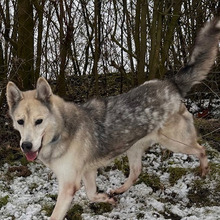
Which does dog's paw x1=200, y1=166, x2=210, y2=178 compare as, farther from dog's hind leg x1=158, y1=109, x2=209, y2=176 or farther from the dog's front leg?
the dog's front leg

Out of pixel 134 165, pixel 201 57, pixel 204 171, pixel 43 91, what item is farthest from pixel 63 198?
pixel 201 57

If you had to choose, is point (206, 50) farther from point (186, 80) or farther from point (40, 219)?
point (40, 219)

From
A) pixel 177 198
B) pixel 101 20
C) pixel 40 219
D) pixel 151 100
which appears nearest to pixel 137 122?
pixel 151 100

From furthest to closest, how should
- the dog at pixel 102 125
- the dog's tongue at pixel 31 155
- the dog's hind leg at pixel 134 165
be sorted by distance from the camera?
the dog's hind leg at pixel 134 165
the dog at pixel 102 125
the dog's tongue at pixel 31 155

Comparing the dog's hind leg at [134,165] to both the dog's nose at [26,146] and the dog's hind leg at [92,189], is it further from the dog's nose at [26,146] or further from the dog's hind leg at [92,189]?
the dog's nose at [26,146]

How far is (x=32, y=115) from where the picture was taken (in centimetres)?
344

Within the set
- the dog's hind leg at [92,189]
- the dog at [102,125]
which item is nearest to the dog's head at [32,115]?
the dog at [102,125]

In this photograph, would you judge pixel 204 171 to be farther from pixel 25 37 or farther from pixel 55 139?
pixel 25 37

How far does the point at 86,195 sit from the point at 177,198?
1.14 meters

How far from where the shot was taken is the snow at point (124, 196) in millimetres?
4203

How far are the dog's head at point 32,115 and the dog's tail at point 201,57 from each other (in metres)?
1.76

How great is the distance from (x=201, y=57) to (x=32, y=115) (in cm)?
222

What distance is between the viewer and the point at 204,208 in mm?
4242

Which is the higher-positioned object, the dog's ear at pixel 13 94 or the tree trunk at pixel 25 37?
the tree trunk at pixel 25 37
